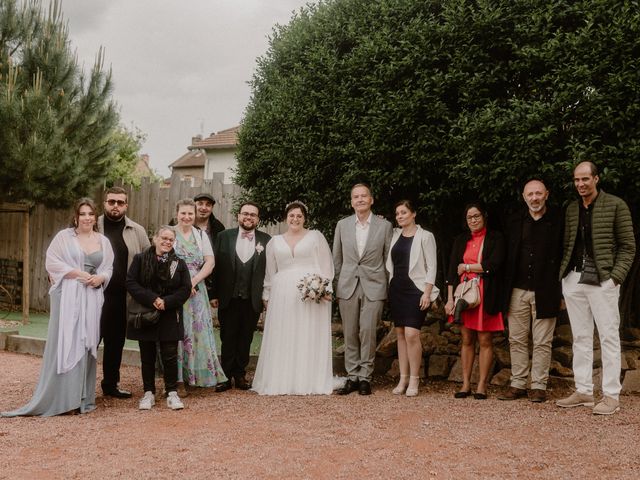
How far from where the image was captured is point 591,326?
5734mm

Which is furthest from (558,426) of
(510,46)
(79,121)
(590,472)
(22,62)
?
(22,62)

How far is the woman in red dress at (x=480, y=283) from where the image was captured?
20.2ft

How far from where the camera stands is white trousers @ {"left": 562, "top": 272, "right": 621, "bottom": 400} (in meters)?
5.54

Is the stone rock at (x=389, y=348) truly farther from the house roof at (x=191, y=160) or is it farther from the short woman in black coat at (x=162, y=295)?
the house roof at (x=191, y=160)

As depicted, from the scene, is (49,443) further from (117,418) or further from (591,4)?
(591,4)

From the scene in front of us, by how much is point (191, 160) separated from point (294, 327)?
3792cm

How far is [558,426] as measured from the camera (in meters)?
5.11

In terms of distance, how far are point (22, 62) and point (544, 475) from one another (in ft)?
34.4

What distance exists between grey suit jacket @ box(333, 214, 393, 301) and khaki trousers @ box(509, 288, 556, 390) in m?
1.34

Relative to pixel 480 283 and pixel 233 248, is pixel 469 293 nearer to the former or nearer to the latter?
pixel 480 283

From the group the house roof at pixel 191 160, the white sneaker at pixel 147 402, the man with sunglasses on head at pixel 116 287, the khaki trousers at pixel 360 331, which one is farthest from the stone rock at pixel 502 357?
the house roof at pixel 191 160

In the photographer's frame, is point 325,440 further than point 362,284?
No

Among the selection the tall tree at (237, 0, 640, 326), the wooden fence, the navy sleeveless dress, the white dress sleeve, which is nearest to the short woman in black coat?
the tall tree at (237, 0, 640, 326)

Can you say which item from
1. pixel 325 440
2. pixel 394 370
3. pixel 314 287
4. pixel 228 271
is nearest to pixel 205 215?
pixel 228 271
